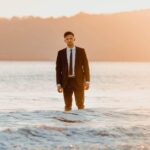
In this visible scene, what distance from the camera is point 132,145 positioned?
28.2 ft

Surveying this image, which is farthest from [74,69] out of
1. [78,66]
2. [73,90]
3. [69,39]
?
[69,39]

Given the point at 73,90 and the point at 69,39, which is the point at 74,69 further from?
the point at 69,39

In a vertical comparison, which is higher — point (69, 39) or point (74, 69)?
point (69, 39)

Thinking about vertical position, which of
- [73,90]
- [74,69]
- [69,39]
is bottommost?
[73,90]

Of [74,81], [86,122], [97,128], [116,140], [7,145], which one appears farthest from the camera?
[74,81]

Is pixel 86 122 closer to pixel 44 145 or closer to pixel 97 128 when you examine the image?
pixel 97 128

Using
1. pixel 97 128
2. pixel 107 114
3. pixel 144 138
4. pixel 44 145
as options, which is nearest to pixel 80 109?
pixel 107 114

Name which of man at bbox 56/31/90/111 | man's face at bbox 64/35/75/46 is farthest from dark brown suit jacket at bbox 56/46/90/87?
man's face at bbox 64/35/75/46

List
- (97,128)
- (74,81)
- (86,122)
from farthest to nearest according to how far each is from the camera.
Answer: (74,81)
(86,122)
(97,128)

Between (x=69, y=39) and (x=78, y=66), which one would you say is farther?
(x=78, y=66)

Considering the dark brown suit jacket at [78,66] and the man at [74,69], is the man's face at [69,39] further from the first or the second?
the dark brown suit jacket at [78,66]

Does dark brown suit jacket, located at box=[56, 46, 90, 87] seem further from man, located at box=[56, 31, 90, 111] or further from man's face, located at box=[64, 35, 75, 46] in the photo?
man's face, located at box=[64, 35, 75, 46]

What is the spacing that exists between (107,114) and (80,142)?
4.45m

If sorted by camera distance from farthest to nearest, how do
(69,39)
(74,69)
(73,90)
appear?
(73,90)
(74,69)
(69,39)
